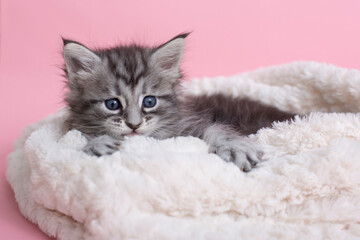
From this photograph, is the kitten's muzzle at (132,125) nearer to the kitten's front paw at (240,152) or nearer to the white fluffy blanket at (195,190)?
the white fluffy blanket at (195,190)

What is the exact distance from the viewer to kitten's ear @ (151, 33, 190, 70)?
7.76 ft

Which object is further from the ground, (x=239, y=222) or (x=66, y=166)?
(x=66, y=166)

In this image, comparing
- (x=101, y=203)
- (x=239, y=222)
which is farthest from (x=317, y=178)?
(x=101, y=203)

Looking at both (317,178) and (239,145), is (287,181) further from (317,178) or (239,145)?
(239,145)

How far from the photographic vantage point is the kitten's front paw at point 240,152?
1990 millimetres

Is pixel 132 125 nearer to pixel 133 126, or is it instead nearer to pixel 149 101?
pixel 133 126

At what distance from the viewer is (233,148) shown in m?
2.07

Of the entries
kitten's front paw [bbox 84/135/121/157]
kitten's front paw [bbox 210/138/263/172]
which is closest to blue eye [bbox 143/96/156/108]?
kitten's front paw [bbox 84/135/121/157]

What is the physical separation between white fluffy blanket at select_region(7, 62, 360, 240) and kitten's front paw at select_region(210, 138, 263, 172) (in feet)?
0.20

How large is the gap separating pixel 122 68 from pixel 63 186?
75cm

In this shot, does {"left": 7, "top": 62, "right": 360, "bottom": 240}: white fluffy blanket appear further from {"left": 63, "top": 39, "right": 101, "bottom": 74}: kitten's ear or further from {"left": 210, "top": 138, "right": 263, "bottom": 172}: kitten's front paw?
{"left": 63, "top": 39, "right": 101, "bottom": 74}: kitten's ear

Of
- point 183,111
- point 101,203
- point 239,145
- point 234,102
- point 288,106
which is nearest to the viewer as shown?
point 101,203

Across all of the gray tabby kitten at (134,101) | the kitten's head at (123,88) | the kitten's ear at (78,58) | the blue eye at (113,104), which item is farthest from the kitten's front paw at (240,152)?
the kitten's ear at (78,58)

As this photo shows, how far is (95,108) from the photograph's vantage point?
89.0 inches
